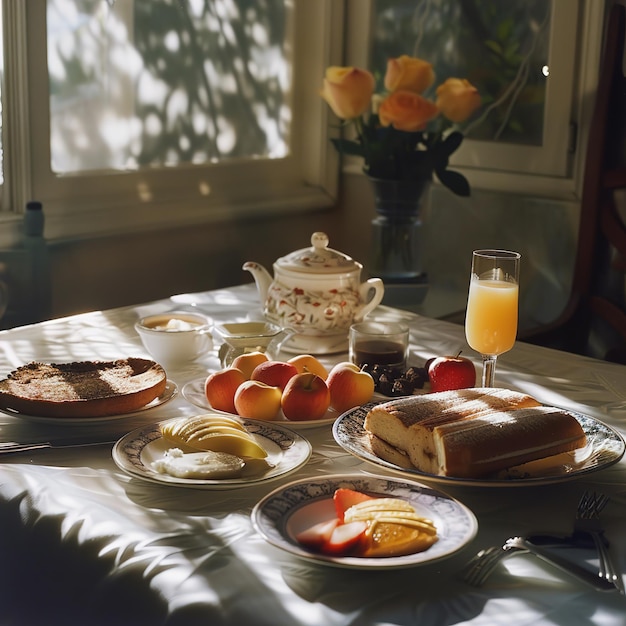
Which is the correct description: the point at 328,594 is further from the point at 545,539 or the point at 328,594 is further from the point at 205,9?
the point at 205,9

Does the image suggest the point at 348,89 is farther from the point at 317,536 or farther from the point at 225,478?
the point at 317,536

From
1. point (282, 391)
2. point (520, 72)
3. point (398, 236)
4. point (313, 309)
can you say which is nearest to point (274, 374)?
point (282, 391)

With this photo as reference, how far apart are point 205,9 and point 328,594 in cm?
214

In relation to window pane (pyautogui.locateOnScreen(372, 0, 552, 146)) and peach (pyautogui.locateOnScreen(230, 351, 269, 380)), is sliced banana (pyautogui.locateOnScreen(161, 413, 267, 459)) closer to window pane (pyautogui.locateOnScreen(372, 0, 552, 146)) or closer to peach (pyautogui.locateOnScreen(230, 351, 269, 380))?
peach (pyautogui.locateOnScreen(230, 351, 269, 380))

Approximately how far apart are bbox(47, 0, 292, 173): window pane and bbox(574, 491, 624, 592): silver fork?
174 cm

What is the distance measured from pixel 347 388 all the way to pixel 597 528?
407mm

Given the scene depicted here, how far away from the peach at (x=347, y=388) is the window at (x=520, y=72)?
137 centimetres

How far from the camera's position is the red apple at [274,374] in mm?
1203

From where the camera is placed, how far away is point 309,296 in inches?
58.8

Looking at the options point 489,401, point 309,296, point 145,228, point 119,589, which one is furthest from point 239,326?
point 145,228

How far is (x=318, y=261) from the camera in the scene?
4.97ft

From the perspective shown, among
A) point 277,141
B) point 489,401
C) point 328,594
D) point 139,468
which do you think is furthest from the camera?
point 277,141

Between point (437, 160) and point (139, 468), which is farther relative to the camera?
point (437, 160)

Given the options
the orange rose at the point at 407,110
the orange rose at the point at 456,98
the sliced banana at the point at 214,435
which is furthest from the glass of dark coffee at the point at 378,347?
the orange rose at the point at 456,98
